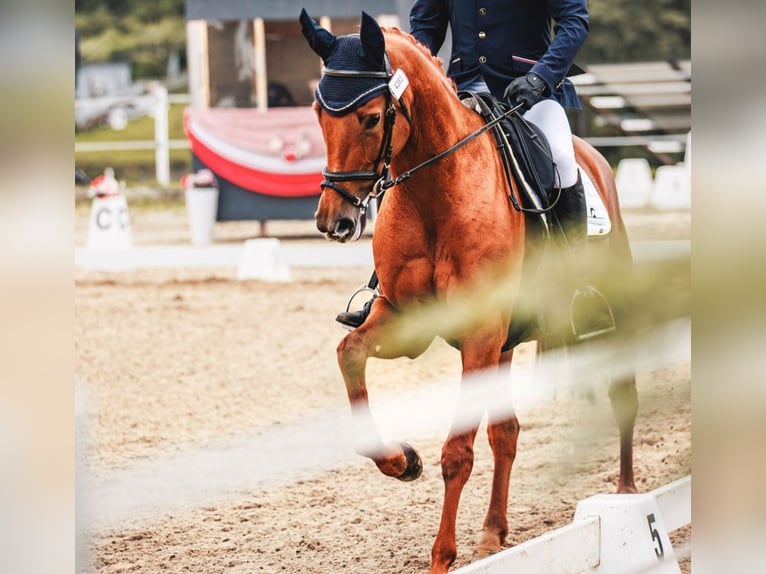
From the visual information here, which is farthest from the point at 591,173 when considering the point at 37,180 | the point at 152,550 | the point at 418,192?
the point at 37,180

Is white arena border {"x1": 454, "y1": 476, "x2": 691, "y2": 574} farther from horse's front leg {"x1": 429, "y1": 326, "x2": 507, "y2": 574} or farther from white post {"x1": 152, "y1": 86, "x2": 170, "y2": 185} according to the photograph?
white post {"x1": 152, "y1": 86, "x2": 170, "y2": 185}

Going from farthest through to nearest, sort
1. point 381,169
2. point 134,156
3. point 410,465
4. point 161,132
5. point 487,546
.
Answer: point 134,156
point 161,132
point 487,546
point 410,465
point 381,169

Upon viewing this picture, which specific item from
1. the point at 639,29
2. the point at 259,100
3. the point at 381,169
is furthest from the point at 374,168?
the point at 639,29

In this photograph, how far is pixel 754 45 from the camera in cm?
118

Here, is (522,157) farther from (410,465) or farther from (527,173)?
(410,465)

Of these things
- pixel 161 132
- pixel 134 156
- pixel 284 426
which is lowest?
pixel 134 156

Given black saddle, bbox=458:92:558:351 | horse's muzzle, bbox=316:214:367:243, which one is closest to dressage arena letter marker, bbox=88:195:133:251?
black saddle, bbox=458:92:558:351

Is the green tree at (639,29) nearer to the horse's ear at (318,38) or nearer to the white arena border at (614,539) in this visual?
the white arena border at (614,539)

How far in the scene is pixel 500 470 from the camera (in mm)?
3035

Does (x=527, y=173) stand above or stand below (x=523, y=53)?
below

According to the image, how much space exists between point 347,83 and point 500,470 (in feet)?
4.10

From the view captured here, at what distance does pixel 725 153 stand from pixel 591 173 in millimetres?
2169

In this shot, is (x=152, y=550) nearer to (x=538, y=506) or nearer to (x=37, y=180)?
(x=538, y=506)

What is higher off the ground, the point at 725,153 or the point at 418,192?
the point at 725,153
